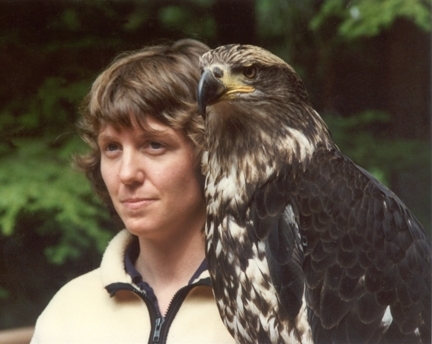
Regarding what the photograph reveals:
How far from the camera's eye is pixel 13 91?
2.20 m

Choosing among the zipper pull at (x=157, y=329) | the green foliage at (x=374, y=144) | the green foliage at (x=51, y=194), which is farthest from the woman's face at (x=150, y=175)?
the green foliage at (x=374, y=144)

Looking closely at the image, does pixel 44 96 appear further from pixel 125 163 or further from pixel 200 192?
pixel 200 192

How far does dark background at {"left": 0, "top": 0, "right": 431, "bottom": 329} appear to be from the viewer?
196cm

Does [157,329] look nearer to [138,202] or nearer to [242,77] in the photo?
[138,202]

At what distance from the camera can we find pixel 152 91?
1.75 meters

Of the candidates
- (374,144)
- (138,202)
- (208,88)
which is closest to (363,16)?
(374,144)

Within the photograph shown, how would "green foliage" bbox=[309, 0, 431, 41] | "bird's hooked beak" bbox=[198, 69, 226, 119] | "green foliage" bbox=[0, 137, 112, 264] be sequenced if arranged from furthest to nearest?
"green foliage" bbox=[0, 137, 112, 264] < "green foliage" bbox=[309, 0, 431, 41] < "bird's hooked beak" bbox=[198, 69, 226, 119]

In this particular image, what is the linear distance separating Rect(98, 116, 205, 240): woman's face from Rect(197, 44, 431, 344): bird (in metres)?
0.19

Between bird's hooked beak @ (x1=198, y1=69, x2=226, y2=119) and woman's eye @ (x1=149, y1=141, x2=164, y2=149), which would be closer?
bird's hooked beak @ (x1=198, y1=69, x2=226, y2=119)

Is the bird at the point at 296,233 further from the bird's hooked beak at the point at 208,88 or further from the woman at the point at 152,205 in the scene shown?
the woman at the point at 152,205

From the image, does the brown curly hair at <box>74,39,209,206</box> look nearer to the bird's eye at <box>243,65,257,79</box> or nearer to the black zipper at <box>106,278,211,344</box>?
the bird's eye at <box>243,65,257,79</box>

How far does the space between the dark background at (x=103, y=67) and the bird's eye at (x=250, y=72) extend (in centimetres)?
45

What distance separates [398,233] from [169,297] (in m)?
0.69

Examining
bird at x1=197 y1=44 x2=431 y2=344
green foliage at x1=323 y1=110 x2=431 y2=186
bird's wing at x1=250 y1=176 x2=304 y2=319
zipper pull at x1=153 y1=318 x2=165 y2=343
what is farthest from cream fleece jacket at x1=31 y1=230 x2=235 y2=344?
green foliage at x1=323 y1=110 x2=431 y2=186
